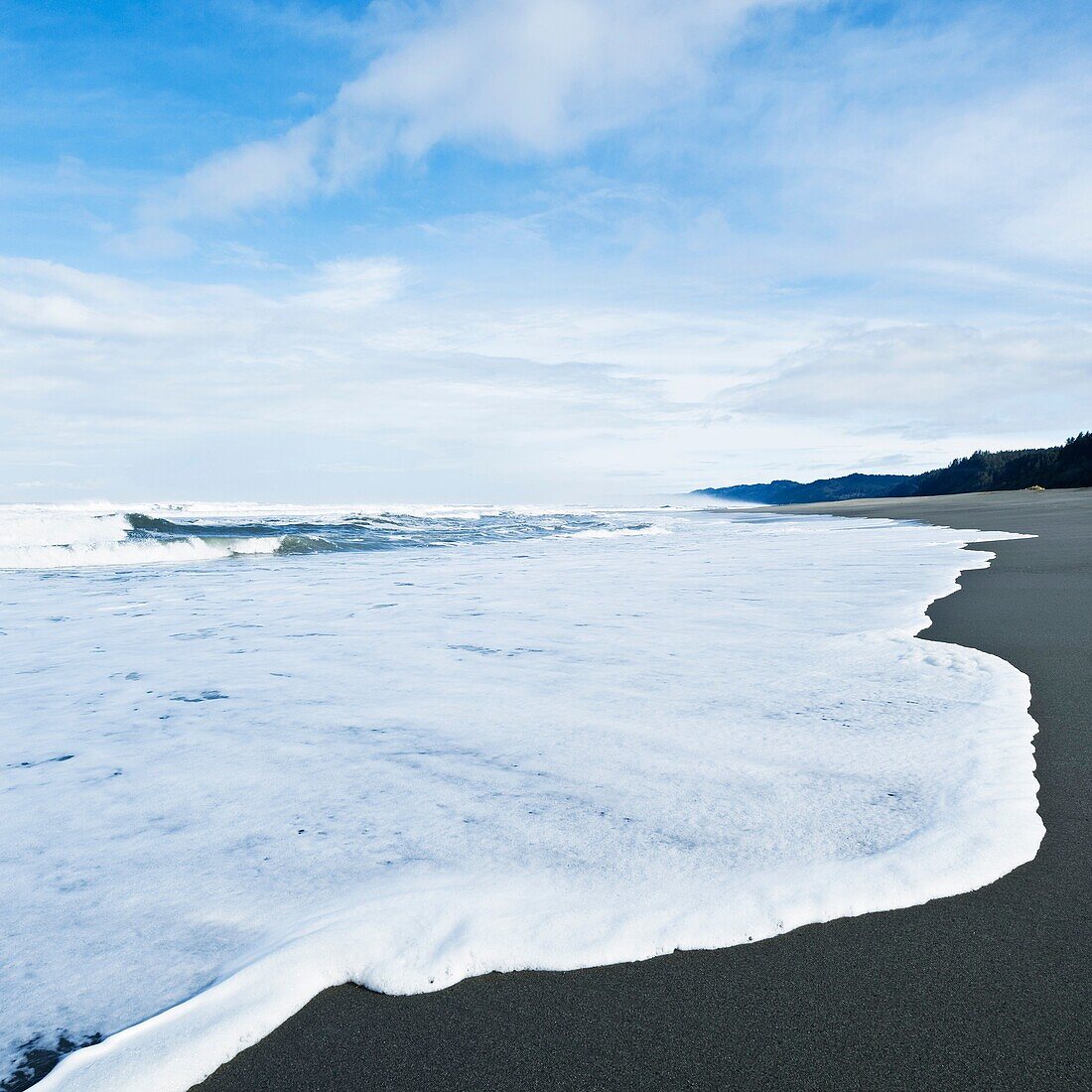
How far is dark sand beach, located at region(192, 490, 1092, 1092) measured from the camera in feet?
4.05

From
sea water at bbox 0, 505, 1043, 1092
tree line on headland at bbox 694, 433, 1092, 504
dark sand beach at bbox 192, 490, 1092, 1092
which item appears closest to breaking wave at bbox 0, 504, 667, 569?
sea water at bbox 0, 505, 1043, 1092

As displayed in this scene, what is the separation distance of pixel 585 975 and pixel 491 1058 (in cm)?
27

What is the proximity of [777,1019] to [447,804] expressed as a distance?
1.24 m

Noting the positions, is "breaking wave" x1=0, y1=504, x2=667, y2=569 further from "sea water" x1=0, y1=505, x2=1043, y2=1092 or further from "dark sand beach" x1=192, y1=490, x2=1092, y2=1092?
"dark sand beach" x1=192, y1=490, x2=1092, y2=1092

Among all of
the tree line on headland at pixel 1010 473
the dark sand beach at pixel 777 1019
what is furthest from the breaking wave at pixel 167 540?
the tree line on headland at pixel 1010 473

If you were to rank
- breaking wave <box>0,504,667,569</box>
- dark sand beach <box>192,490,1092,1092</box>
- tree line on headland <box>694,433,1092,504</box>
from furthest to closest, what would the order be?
tree line on headland <box>694,433,1092,504</box> → breaking wave <box>0,504,667,569</box> → dark sand beach <box>192,490,1092,1092</box>

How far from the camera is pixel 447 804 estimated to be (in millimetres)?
2330

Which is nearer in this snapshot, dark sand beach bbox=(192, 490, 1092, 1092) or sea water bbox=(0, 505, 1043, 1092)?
dark sand beach bbox=(192, 490, 1092, 1092)

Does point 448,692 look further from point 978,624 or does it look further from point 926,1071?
point 978,624

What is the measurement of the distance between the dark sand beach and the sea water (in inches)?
2.5

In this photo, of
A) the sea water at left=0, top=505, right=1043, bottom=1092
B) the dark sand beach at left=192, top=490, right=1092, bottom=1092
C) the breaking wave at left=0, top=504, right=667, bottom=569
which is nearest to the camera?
the dark sand beach at left=192, top=490, right=1092, bottom=1092

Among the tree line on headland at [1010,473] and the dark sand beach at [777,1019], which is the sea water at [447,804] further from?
the tree line on headland at [1010,473]

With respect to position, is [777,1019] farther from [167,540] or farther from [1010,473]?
[1010,473]

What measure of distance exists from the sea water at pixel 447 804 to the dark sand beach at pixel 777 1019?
64 mm
